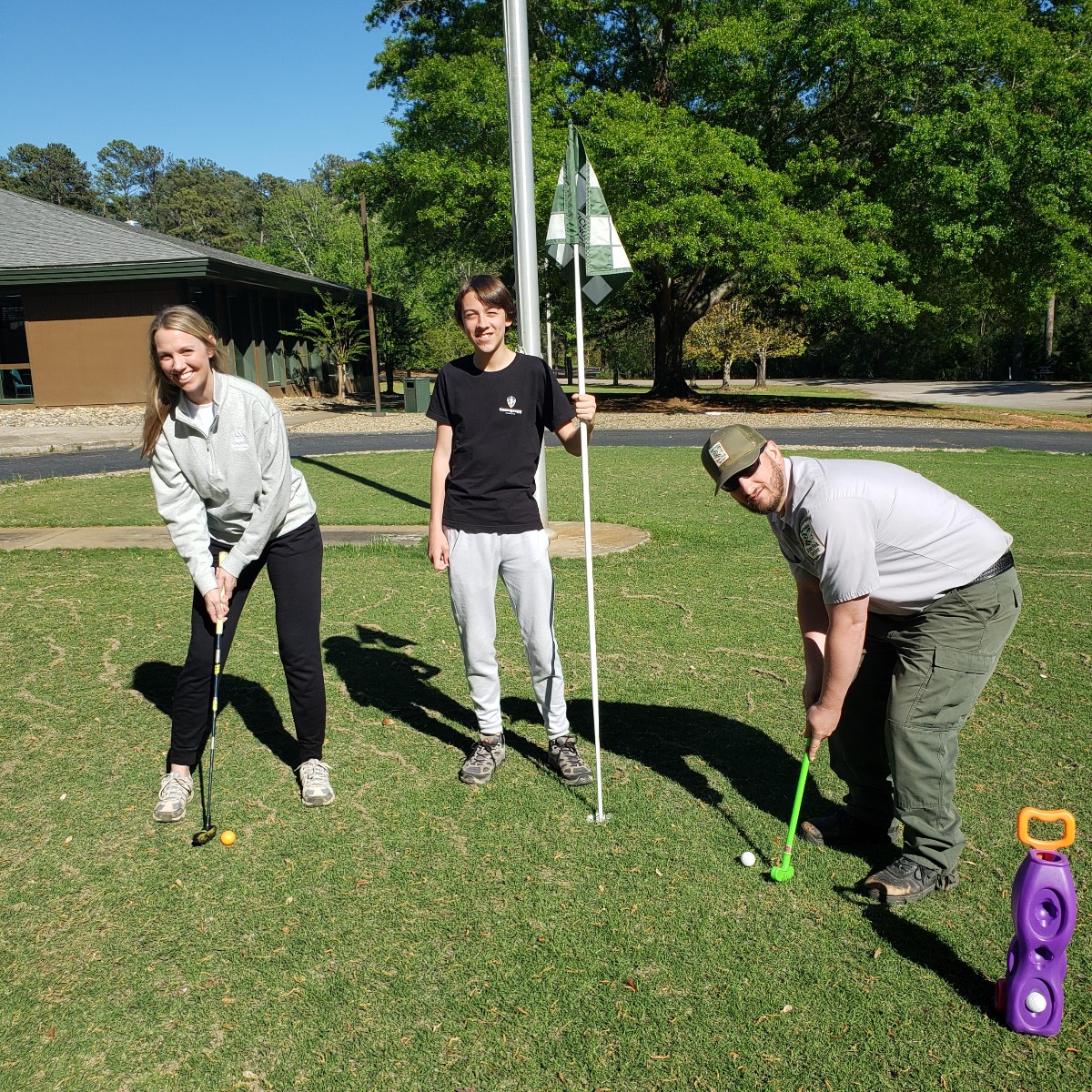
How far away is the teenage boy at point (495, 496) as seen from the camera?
4168 mm

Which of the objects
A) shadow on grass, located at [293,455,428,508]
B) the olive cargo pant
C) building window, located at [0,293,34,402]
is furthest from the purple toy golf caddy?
building window, located at [0,293,34,402]

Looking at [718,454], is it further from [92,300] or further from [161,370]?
[92,300]

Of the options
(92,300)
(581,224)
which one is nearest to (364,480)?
(581,224)

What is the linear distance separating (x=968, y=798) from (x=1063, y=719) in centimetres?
116

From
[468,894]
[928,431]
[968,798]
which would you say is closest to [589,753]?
[468,894]

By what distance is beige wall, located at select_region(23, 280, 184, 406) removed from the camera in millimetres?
27906

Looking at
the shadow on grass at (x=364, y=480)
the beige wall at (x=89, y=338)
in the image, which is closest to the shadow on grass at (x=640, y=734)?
the shadow on grass at (x=364, y=480)

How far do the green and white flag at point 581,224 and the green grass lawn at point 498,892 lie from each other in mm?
2301

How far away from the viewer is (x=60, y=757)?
4.64 meters

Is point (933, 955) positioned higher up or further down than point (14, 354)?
further down

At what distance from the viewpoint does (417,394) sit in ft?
89.7

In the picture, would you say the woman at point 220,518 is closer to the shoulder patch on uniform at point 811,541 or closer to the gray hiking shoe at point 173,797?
the gray hiking shoe at point 173,797

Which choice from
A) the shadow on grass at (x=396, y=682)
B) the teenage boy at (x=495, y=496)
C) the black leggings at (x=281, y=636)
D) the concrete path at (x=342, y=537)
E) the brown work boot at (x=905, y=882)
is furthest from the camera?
the concrete path at (x=342, y=537)

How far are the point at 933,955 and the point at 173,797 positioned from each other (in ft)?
9.85
